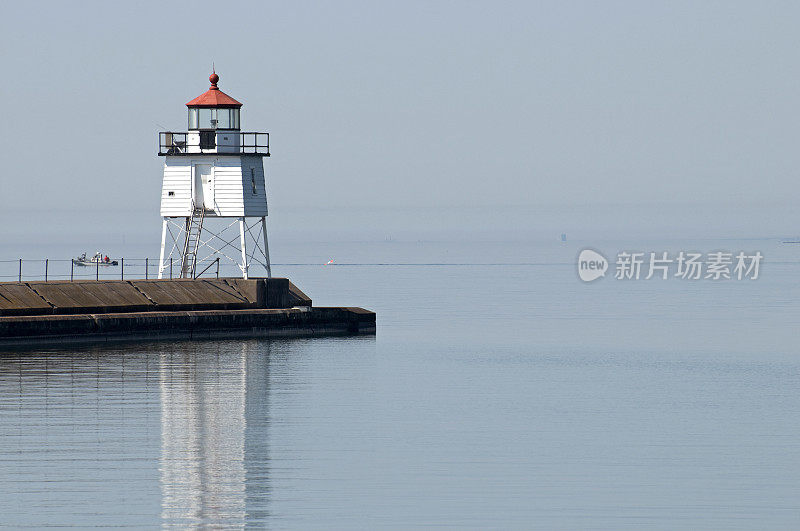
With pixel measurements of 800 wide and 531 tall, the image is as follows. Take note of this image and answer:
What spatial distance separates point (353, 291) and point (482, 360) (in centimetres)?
6897

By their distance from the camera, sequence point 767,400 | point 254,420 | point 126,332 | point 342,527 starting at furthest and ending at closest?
1. point 126,332
2. point 767,400
3. point 254,420
4. point 342,527

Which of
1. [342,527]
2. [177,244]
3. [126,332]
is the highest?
[177,244]

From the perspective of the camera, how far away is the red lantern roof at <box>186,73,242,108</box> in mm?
64500

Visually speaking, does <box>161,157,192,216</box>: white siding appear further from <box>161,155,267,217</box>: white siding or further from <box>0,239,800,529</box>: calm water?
<box>0,239,800,529</box>: calm water

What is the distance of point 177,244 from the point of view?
2594 inches

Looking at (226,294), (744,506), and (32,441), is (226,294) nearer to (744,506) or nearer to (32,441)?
(32,441)

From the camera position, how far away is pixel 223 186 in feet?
213

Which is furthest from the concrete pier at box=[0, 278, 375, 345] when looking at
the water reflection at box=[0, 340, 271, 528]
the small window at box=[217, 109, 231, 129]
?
the small window at box=[217, 109, 231, 129]

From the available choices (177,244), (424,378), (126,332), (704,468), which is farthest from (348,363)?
(704,468)

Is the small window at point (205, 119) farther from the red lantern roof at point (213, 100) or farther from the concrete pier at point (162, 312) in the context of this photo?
the concrete pier at point (162, 312)

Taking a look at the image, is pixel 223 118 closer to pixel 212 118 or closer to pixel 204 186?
pixel 212 118

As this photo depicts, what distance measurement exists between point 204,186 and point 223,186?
1.13 m

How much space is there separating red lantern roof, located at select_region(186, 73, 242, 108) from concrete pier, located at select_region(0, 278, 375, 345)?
9.07 meters

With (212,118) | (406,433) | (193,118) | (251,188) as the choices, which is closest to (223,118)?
(212,118)
